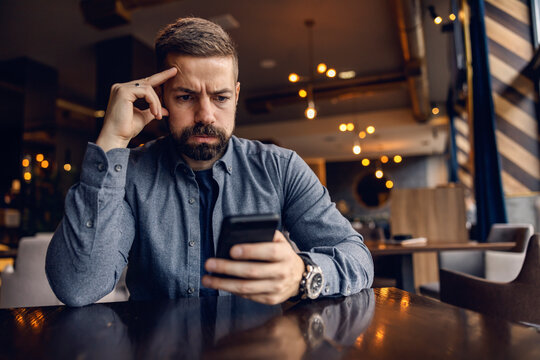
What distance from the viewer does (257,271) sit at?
74 centimetres

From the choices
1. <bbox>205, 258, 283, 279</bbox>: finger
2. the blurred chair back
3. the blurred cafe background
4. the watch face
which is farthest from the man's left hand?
the blurred cafe background

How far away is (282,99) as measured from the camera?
8.00m

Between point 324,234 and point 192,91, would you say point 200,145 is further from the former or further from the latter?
point 324,234

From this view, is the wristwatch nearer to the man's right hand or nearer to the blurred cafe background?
the man's right hand

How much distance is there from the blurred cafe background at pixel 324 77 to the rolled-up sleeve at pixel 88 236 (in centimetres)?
339

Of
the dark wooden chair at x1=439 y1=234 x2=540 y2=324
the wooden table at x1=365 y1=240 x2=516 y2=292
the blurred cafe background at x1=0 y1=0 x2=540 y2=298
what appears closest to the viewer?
the dark wooden chair at x1=439 y1=234 x2=540 y2=324

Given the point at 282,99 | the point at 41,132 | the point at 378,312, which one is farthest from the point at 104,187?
the point at 282,99

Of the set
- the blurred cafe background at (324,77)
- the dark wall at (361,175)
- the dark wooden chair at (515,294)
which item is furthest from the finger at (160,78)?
the dark wall at (361,175)

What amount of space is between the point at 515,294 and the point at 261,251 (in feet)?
4.46

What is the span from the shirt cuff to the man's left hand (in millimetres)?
481

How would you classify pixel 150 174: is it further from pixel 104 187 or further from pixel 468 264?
pixel 468 264

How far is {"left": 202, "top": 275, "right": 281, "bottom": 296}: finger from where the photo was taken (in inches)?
28.8

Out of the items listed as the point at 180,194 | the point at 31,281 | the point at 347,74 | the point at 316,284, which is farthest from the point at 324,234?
the point at 347,74

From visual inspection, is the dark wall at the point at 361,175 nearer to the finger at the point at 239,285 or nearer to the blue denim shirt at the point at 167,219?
A: the blue denim shirt at the point at 167,219
